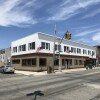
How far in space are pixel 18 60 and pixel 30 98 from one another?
37.6 meters

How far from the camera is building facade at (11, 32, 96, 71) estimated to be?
4059 cm

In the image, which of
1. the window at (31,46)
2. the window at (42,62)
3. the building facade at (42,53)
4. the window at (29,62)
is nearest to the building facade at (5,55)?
the building facade at (42,53)

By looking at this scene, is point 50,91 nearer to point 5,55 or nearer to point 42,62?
point 42,62

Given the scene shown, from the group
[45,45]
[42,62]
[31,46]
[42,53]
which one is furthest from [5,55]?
[42,53]

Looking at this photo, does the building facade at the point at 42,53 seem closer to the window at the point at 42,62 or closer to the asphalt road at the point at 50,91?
the window at the point at 42,62

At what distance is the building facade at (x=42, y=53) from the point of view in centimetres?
4059

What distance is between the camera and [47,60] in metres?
42.2

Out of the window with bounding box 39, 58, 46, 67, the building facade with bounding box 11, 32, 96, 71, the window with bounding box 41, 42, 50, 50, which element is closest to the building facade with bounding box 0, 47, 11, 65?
the building facade with bounding box 11, 32, 96, 71

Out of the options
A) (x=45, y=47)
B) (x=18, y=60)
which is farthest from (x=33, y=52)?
(x=18, y=60)

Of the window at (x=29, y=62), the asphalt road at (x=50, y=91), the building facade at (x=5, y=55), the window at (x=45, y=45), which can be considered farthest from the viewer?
the building facade at (x=5, y=55)

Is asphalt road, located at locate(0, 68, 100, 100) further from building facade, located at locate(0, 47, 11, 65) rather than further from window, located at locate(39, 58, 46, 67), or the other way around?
building facade, located at locate(0, 47, 11, 65)

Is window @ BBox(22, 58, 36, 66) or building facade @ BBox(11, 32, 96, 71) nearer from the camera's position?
building facade @ BBox(11, 32, 96, 71)

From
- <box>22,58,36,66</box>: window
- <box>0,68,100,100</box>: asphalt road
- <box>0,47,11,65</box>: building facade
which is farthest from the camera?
<box>0,47,11,65</box>: building facade

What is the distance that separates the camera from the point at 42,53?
40719 millimetres
